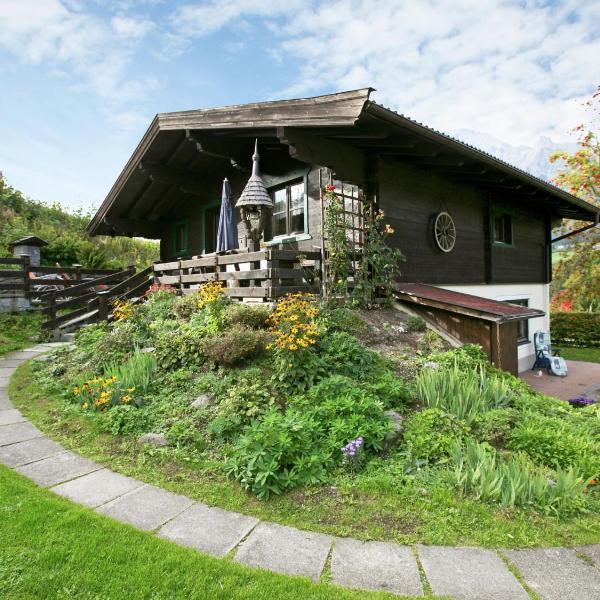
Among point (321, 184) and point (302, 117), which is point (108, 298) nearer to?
point (321, 184)

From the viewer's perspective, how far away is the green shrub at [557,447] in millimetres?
3227

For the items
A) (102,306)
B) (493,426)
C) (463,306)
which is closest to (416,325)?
(463,306)

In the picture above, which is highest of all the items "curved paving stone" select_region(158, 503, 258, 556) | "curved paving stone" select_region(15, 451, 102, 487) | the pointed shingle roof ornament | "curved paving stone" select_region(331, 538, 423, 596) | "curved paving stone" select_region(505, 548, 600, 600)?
the pointed shingle roof ornament

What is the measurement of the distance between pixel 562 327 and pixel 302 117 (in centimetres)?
1499

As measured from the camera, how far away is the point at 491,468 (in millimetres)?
2949

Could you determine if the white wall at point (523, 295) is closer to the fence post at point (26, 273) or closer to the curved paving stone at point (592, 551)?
the curved paving stone at point (592, 551)

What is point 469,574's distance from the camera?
2.14 m

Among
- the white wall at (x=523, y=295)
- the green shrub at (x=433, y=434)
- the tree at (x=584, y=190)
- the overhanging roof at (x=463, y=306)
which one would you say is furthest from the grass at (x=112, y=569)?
the tree at (x=584, y=190)

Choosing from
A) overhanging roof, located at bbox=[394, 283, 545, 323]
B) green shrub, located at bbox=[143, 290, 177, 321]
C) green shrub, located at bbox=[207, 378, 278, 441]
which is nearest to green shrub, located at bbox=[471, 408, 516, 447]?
green shrub, located at bbox=[207, 378, 278, 441]

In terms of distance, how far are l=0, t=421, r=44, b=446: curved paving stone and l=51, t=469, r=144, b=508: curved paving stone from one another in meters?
1.31

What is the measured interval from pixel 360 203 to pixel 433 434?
18.2 ft

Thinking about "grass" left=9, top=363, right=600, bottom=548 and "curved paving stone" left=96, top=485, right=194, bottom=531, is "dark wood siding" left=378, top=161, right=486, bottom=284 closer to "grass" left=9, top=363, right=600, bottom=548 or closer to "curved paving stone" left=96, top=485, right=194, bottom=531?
"grass" left=9, top=363, right=600, bottom=548

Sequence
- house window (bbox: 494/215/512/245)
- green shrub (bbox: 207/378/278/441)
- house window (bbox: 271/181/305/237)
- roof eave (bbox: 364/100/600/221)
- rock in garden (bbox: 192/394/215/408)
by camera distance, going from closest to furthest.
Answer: green shrub (bbox: 207/378/278/441)
rock in garden (bbox: 192/394/215/408)
roof eave (bbox: 364/100/600/221)
house window (bbox: 271/181/305/237)
house window (bbox: 494/215/512/245)

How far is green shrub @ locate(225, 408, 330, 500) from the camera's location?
3.00 meters
